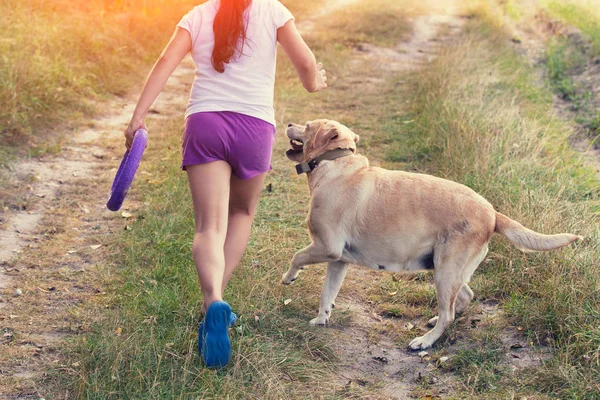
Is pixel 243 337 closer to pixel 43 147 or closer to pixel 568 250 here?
pixel 568 250

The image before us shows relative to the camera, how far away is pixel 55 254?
5.28m

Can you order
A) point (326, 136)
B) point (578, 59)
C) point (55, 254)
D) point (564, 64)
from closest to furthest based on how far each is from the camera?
point (326, 136) < point (55, 254) < point (564, 64) < point (578, 59)

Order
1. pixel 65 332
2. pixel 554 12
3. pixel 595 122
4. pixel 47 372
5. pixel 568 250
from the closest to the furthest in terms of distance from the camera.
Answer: pixel 47 372 < pixel 65 332 < pixel 568 250 < pixel 595 122 < pixel 554 12

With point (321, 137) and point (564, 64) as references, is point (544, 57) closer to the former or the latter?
point (564, 64)

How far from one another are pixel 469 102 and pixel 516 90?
1.90 metres

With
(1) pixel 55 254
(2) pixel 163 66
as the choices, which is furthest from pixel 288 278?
(1) pixel 55 254

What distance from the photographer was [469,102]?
8281 mm

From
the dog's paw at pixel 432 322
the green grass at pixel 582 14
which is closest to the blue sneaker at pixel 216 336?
the dog's paw at pixel 432 322

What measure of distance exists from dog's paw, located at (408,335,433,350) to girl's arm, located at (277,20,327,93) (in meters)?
1.68

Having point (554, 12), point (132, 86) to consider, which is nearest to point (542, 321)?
point (132, 86)

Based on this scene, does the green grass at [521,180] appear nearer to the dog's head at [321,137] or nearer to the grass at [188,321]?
the grass at [188,321]

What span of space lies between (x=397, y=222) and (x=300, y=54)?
1.18 metres

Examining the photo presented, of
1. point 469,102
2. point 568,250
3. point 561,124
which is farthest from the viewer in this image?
point 561,124

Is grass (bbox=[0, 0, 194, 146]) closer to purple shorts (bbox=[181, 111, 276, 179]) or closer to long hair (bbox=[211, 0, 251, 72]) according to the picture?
purple shorts (bbox=[181, 111, 276, 179])
